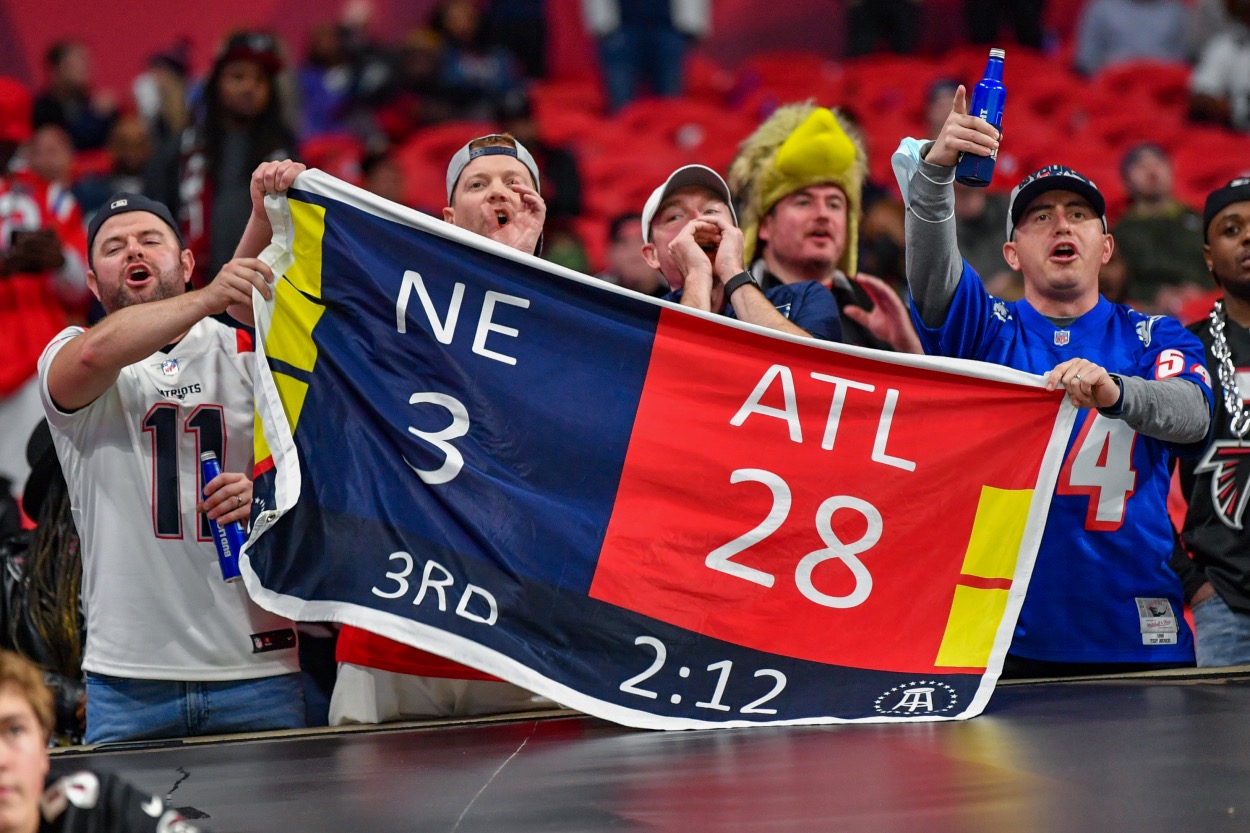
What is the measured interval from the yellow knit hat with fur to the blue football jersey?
0.86 meters

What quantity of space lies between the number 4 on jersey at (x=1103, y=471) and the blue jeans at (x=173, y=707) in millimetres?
2081

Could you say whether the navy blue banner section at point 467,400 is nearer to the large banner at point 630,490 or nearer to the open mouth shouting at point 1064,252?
the large banner at point 630,490

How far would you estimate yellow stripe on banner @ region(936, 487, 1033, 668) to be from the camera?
13.1ft

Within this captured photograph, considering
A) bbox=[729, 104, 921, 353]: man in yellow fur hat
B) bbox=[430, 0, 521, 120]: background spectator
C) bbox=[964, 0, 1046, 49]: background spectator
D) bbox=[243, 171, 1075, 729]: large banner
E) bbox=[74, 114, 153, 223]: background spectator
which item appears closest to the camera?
bbox=[243, 171, 1075, 729]: large banner

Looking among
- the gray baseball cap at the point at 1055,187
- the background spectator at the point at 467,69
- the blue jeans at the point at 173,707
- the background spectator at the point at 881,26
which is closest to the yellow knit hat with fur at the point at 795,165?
the gray baseball cap at the point at 1055,187

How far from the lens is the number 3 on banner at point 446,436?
3.99m

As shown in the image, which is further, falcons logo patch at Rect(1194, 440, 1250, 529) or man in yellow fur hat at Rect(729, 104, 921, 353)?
man in yellow fur hat at Rect(729, 104, 921, 353)

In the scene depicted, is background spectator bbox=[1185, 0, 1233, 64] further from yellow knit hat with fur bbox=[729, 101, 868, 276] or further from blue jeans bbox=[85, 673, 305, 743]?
blue jeans bbox=[85, 673, 305, 743]

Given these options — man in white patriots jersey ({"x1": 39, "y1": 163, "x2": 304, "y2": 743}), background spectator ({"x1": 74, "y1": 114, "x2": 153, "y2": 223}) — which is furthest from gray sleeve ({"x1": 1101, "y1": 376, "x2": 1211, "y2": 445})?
background spectator ({"x1": 74, "y1": 114, "x2": 153, "y2": 223})

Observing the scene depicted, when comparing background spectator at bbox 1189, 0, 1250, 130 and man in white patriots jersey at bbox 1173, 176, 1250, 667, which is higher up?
background spectator at bbox 1189, 0, 1250, 130

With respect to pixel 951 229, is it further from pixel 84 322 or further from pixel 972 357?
pixel 84 322

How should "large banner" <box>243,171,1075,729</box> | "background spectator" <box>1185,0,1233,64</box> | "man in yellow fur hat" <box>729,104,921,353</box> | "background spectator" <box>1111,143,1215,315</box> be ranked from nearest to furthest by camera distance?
"large banner" <box>243,171,1075,729</box>, "man in yellow fur hat" <box>729,104,921,353</box>, "background spectator" <box>1111,143,1215,315</box>, "background spectator" <box>1185,0,1233,64</box>

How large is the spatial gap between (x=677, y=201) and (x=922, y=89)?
312 inches

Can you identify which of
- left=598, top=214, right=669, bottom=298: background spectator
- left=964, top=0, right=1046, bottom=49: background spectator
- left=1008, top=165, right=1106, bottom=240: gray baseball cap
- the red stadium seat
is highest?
left=964, top=0, right=1046, bottom=49: background spectator
